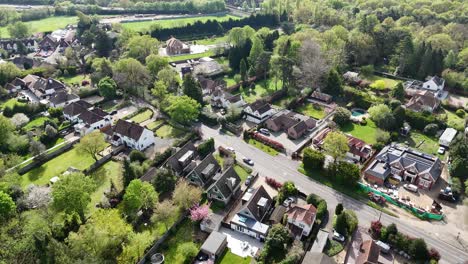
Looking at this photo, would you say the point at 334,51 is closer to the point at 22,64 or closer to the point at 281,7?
the point at 281,7

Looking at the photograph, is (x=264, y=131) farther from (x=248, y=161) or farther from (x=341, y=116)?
(x=341, y=116)

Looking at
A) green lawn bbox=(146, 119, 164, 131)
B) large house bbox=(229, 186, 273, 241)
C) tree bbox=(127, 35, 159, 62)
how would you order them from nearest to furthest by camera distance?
large house bbox=(229, 186, 273, 241)
green lawn bbox=(146, 119, 164, 131)
tree bbox=(127, 35, 159, 62)

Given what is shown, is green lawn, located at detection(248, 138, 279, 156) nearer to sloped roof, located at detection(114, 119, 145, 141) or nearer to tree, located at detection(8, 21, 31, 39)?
sloped roof, located at detection(114, 119, 145, 141)

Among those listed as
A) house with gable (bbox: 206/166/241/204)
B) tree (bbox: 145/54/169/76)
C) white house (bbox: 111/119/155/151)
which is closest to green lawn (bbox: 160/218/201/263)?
house with gable (bbox: 206/166/241/204)

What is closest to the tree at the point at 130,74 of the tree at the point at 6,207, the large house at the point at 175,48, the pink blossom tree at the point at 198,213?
the large house at the point at 175,48

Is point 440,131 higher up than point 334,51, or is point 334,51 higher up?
point 334,51

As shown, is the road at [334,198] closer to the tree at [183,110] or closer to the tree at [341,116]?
the tree at [183,110]

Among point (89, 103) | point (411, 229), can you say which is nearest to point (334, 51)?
point (411, 229)
